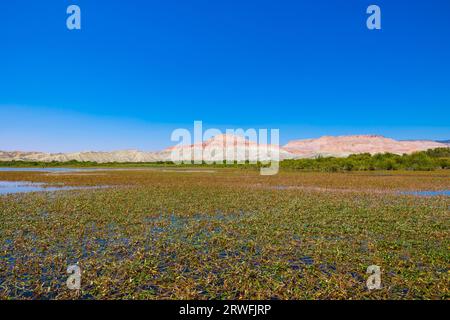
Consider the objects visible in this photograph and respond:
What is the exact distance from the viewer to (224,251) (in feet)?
32.3

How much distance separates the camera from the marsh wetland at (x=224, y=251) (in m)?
6.89

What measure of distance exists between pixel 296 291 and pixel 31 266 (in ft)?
22.4

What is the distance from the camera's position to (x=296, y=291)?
677 cm

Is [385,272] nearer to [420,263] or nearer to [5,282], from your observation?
[420,263]

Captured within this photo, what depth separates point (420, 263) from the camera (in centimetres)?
866

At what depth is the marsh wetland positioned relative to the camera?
6.89 meters

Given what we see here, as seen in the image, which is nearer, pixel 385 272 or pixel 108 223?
pixel 385 272

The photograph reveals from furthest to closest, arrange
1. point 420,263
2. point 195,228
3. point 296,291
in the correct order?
point 195,228
point 420,263
point 296,291
